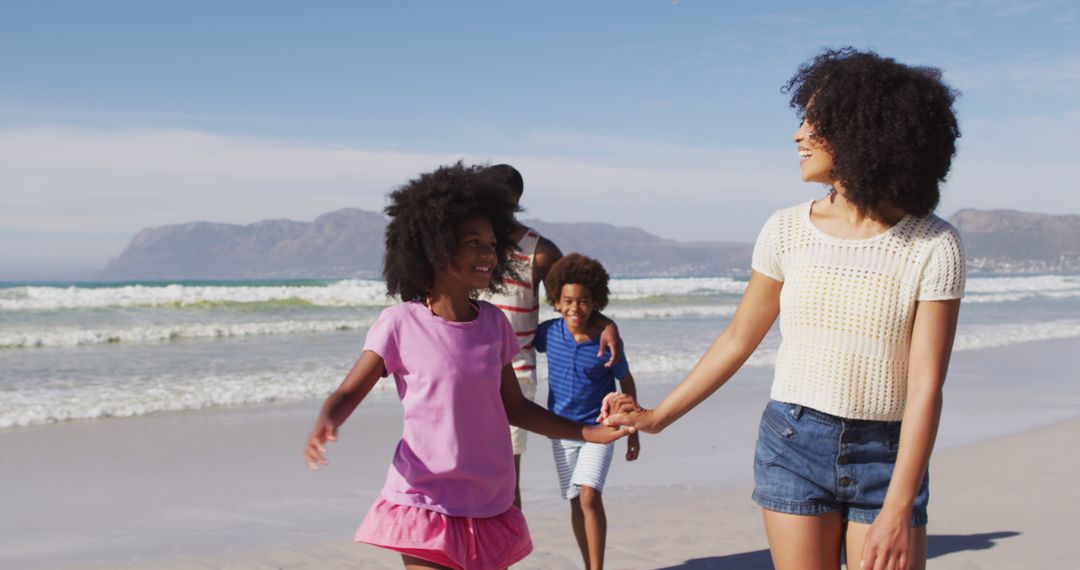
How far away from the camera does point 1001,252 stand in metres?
155

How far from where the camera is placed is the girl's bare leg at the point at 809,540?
2.65 metres

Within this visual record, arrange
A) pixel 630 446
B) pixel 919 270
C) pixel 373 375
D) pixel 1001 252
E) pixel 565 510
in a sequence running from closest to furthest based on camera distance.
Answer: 1. pixel 919 270
2. pixel 373 375
3. pixel 630 446
4. pixel 565 510
5. pixel 1001 252

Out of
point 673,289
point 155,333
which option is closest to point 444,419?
point 155,333

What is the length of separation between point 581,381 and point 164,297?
80.5 feet

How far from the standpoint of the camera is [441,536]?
3008 millimetres

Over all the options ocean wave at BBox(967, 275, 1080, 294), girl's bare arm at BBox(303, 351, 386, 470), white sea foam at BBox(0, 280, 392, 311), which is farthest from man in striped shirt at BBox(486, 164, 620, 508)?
ocean wave at BBox(967, 275, 1080, 294)

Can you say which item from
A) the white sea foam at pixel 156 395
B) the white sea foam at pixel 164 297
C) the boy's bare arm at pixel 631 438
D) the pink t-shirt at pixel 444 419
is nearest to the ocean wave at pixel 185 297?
the white sea foam at pixel 164 297

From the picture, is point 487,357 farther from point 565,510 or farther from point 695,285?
Answer: point 695,285

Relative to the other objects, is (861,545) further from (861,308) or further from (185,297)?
(185,297)

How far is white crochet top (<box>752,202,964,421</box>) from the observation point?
256cm

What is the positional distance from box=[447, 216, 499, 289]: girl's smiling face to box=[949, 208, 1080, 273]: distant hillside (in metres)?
135

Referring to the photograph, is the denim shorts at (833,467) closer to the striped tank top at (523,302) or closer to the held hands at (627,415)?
the held hands at (627,415)

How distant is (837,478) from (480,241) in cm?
133

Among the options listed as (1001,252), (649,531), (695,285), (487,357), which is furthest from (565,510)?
(1001,252)
